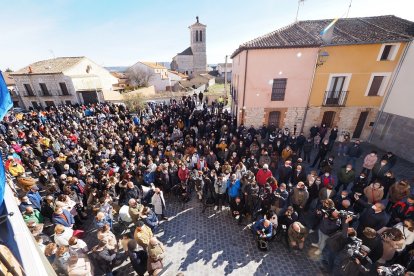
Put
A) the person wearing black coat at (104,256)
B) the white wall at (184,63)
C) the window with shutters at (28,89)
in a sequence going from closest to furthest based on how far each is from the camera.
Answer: the person wearing black coat at (104,256)
the window with shutters at (28,89)
the white wall at (184,63)

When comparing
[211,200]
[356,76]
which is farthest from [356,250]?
[356,76]

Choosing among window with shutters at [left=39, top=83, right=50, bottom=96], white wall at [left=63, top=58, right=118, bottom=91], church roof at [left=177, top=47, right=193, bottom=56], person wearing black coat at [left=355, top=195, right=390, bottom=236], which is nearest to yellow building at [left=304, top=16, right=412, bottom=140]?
person wearing black coat at [left=355, top=195, right=390, bottom=236]

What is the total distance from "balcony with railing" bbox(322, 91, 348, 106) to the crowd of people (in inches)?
103

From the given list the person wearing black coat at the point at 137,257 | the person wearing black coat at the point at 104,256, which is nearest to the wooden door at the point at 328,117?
the person wearing black coat at the point at 137,257

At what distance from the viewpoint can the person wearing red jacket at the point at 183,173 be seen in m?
8.16

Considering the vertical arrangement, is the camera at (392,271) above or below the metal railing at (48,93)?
below

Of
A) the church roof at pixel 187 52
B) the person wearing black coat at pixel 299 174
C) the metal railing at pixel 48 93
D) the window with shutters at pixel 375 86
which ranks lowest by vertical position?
the person wearing black coat at pixel 299 174

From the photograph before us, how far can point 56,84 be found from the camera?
26.5 m

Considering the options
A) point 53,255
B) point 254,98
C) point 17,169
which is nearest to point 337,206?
point 53,255

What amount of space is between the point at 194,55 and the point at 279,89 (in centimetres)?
4791

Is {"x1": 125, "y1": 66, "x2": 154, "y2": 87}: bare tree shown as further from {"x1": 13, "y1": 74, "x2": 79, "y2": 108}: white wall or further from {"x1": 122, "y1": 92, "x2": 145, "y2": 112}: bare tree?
{"x1": 122, "y1": 92, "x2": 145, "y2": 112}: bare tree

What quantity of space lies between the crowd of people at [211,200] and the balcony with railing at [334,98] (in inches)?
103

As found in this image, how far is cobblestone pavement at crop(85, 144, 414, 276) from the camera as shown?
5.61 m

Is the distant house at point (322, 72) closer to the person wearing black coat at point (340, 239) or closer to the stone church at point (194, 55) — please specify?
the person wearing black coat at point (340, 239)
